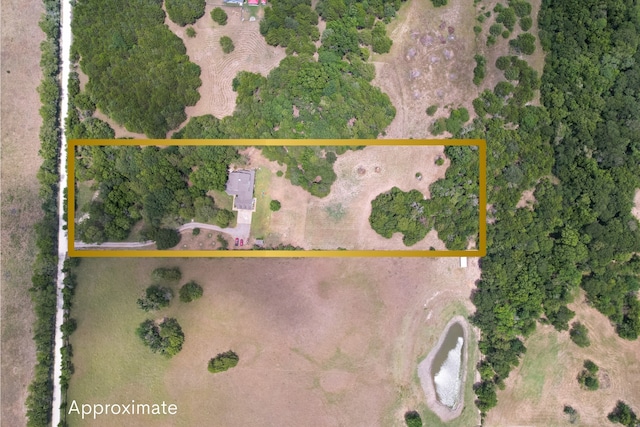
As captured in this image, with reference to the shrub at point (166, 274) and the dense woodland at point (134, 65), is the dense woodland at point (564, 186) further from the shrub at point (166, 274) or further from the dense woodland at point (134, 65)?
the dense woodland at point (134, 65)

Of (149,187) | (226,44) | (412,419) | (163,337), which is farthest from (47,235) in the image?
(412,419)

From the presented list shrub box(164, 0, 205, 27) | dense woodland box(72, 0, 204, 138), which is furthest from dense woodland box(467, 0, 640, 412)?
dense woodland box(72, 0, 204, 138)

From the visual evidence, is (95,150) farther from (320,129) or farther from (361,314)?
(361,314)

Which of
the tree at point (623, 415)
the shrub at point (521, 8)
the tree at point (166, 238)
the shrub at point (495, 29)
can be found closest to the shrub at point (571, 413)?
the tree at point (623, 415)

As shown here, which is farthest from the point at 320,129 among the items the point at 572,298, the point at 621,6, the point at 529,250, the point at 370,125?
the point at 621,6

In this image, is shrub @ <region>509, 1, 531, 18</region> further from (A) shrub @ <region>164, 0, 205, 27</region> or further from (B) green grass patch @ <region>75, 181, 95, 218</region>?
(B) green grass patch @ <region>75, 181, 95, 218</region>

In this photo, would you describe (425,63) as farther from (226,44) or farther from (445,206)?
(226,44)
